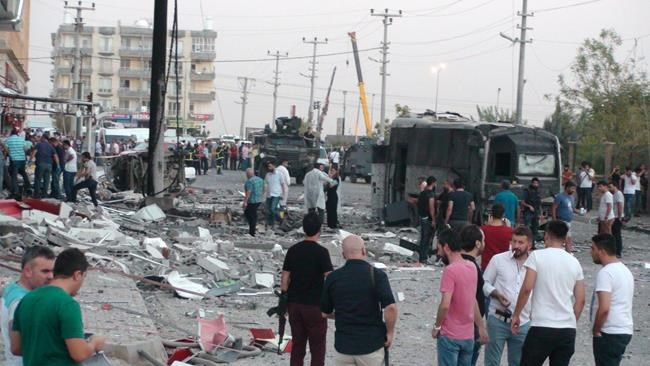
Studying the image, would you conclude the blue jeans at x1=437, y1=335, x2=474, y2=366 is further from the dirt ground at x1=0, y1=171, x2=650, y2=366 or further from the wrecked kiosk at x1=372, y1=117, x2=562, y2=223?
the wrecked kiosk at x1=372, y1=117, x2=562, y2=223

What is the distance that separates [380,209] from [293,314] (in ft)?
70.1

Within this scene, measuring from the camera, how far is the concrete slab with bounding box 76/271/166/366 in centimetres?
1028

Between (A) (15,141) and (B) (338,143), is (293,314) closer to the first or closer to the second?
(A) (15,141)

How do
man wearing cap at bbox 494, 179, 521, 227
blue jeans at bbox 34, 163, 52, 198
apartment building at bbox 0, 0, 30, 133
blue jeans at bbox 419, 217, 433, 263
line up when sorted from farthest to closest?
apartment building at bbox 0, 0, 30, 133, blue jeans at bbox 34, 163, 52, 198, man wearing cap at bbox 494, 179, 521, 227, blue jeans at bbox 419, 217, 433, 263

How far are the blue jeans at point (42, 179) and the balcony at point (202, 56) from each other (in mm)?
99307

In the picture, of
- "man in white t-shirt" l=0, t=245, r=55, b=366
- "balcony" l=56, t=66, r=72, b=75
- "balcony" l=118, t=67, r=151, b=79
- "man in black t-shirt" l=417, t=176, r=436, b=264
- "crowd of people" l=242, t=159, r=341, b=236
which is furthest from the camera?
"balcony" l=118, t=67, r=151, b=79

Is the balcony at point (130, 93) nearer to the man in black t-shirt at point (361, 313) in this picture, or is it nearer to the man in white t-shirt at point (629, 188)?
the man in white t-shirt at point (629, 188)

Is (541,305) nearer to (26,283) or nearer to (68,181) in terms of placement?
(26,283)

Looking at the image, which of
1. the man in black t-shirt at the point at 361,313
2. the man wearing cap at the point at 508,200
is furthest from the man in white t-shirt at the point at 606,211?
the man in black t-shirt at the point at 361,313

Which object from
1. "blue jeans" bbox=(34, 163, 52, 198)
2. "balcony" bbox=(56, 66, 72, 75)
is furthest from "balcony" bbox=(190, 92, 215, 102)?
"blue jeans" bbox=(34, 163, 52, 198)

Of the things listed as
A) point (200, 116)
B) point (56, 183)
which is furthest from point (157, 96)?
point (200, 116)

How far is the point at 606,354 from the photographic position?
27.7ft

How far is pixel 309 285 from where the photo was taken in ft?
30.7

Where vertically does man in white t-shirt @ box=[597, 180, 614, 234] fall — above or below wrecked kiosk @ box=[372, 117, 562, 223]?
below
